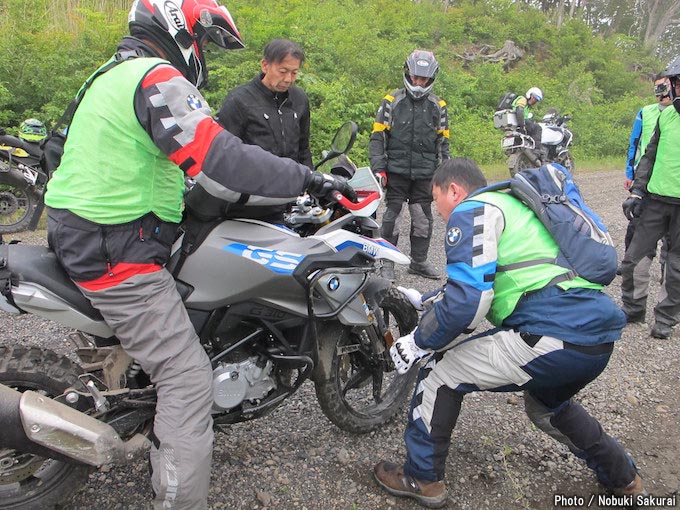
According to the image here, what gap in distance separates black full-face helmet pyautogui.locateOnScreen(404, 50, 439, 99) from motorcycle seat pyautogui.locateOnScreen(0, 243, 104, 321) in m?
4.30

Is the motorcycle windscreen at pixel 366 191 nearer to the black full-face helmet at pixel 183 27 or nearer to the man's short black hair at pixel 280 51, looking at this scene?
the black full-face helmet at pixel 183 27

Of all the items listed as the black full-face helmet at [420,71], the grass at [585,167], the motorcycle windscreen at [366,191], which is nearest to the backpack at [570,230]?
the motorcycle windscreen at [366,191]

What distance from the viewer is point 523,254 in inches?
93.6

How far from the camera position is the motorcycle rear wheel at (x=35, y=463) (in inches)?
83.5

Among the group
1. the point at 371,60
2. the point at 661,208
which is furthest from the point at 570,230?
the point at 371,60

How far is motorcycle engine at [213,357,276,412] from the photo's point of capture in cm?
244

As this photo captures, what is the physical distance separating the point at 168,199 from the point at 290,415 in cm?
165

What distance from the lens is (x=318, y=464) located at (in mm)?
2891

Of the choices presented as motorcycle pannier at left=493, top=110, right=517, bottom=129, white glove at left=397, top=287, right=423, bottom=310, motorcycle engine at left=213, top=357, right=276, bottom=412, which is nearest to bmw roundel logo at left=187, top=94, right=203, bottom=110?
motorcycle engine at left=213, top=357, right=276, bottom=412

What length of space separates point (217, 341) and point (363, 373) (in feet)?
3.33

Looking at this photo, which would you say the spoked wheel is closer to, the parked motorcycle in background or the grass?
the parked motorcycle in background

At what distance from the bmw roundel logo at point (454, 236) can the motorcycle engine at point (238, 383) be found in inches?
41.0

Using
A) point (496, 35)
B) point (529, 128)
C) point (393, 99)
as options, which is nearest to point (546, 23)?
point (496, 35)

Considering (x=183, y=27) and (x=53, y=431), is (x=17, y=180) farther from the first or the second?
(x=53, y=431)
